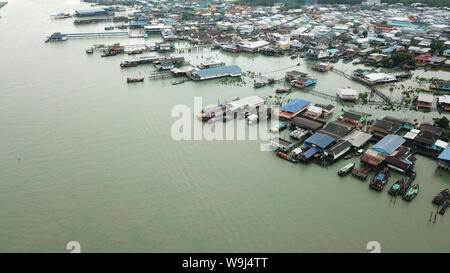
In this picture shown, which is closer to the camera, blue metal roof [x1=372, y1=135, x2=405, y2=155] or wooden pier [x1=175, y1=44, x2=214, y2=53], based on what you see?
blue metal roof [x1=372, y1=135, x2=405, y2=155]

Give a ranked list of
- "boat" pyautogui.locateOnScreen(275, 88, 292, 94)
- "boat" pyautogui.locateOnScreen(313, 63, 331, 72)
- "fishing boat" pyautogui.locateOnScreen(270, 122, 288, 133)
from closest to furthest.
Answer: "fishing boat" pyautogui.locateOnScreen(270, 122, 288, 133)
"boat" pyautogui.locateOnScreen(275, 88, 292, 94)
"boat" pyautogui.locateOnScreen(313, 63, 331, 72)

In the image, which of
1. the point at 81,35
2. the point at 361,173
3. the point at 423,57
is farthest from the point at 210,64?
the point at 81,35

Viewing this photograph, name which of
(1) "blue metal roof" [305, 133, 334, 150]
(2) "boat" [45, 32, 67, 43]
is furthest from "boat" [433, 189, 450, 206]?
(2) "boat" [45, 32, 67, 43]

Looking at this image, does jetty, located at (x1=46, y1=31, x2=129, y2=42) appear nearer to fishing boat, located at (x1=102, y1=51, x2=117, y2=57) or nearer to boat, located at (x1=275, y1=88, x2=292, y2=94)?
fishing boat, located at (x1=102, y1=51, x2=117, y2=57)

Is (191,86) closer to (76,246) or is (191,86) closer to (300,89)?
(300,89)

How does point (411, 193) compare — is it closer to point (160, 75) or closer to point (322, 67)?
point (322, 67)

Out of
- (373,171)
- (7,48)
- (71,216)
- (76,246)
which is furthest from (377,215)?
(7,48)

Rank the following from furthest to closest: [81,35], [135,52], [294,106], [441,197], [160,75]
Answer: [81,35], [135,52], [160,75], [294,106], [441,197]
